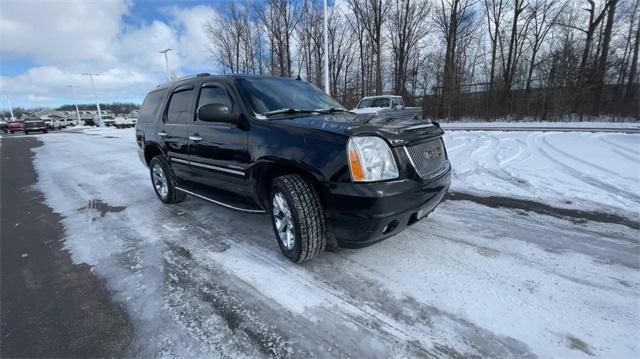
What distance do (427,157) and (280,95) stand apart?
5.95 ft

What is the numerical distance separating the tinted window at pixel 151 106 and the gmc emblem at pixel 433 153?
160 inches

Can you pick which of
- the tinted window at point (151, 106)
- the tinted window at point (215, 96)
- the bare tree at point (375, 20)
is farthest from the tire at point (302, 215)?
the bare tree at point (375, 20)

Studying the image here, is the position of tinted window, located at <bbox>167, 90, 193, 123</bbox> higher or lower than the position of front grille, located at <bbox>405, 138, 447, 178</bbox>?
higher

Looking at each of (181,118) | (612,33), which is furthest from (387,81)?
(181,118)

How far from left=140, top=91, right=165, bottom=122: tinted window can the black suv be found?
3.35ft

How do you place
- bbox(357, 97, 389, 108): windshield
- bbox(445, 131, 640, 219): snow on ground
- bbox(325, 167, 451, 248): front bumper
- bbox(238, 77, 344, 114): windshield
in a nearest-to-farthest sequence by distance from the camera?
1. bbox(325, 167, 451, 248): front bumper
2. bbox(238, 77, 344, 114): windshield
3. bbox(445, 131, 640, 219): snow on ground
4. bbox(357, 97, 389, 108): windshield

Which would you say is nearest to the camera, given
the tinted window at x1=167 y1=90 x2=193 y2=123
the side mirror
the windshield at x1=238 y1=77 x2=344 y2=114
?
the side mirror

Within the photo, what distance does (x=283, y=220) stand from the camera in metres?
2.93

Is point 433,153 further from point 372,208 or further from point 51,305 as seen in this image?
point 51,305

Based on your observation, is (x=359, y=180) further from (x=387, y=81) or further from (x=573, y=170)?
(x=387, y=81)

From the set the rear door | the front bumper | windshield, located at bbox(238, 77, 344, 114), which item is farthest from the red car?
the front bumper

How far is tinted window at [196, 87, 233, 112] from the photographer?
11.4 feet

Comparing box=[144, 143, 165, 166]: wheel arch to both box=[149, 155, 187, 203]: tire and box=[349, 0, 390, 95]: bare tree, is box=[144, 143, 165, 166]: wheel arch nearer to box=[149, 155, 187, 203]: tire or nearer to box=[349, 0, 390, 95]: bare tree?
box=[149, 155, 187, 203]: tire

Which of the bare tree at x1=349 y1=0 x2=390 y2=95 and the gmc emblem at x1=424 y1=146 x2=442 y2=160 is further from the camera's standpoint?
the bare tree at x1=349 y1=0 x2=390 y2=95
